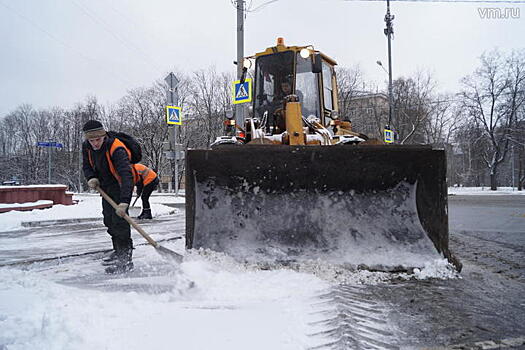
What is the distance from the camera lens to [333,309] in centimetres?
242

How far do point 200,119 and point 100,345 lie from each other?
2859 centimetres

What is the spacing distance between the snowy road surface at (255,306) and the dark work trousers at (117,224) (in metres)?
0.39

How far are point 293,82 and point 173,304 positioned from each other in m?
3.75

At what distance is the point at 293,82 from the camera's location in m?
5.44

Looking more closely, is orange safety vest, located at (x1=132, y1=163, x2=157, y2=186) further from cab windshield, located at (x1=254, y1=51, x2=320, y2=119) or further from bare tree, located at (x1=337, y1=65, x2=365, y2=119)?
bare tree, located at (x1=337, y1=65, x2=365, y2=119)

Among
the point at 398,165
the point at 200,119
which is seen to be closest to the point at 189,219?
the point at 398,165

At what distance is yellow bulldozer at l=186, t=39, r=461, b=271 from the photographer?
355cm

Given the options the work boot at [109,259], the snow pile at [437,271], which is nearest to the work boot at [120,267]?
the work boot at [109,259]

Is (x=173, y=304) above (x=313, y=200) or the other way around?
the other way around

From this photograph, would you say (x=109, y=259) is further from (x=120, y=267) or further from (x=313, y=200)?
(x=313, y=200)

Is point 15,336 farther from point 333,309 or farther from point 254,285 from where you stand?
point 333,309

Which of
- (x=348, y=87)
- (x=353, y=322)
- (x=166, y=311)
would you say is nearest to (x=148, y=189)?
(x=166, y=311)

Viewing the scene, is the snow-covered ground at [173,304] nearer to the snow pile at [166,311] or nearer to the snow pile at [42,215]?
the snow pile at [166,311]

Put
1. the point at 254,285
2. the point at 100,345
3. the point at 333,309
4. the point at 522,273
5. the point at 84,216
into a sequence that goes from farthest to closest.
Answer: the point at 84,216
the point at 522,273
the point at 254,285
the point at 333,309
the point at 100,345
